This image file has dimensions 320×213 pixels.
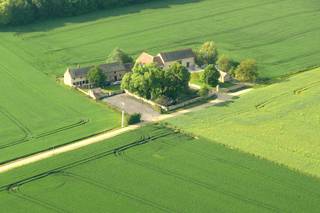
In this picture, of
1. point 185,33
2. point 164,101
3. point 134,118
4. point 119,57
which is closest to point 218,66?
point 119,57

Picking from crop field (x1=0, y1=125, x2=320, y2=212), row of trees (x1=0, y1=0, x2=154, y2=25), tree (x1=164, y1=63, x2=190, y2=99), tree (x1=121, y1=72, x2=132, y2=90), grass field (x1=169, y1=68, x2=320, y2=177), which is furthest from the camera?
row of trees (x1=0, y1=0, x2=154, y2=25)

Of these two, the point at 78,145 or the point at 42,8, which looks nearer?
the point at 78,145

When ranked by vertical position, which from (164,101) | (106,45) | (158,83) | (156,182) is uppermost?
(106,45)

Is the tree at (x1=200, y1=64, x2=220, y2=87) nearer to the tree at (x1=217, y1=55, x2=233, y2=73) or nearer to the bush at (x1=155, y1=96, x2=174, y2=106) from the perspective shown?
the tree at (x1=217, y1=55, x2=233, y2=73)

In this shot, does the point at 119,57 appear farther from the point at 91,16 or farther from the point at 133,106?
the point at 91,16

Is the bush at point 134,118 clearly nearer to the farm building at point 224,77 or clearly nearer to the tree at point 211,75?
the tree at point 211,75

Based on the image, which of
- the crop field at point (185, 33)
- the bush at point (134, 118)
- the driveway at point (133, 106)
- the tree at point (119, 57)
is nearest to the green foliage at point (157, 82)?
the driveway at point (133, 106)

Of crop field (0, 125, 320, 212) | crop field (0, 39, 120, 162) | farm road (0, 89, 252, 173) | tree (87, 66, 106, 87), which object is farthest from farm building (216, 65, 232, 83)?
crop field (0, 125, 320, 212)

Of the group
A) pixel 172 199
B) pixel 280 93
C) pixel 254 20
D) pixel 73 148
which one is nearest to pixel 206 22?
pixel 254 20
